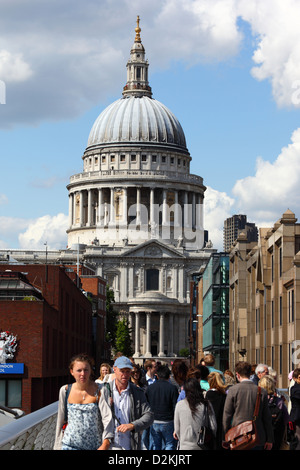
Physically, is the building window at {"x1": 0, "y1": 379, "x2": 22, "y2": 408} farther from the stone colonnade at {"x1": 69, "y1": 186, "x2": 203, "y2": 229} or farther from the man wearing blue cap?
the stone colonnade at {"x1": 69, "y1": 186, "x2": 203, "y2": 229}

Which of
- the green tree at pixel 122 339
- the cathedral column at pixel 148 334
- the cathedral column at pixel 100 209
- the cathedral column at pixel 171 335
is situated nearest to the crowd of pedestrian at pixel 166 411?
the green tree at pixel 122 339

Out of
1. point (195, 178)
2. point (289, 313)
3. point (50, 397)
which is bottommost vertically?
point (50, 397)

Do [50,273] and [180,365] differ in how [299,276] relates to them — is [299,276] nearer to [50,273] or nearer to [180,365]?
[50,273]

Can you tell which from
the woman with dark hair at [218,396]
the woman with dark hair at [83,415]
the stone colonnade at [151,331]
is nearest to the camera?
the woman with dark hair at [83,415]

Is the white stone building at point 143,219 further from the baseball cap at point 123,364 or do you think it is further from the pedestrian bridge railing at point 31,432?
the baseball cap at point 123,364

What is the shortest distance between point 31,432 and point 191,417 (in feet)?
7.58

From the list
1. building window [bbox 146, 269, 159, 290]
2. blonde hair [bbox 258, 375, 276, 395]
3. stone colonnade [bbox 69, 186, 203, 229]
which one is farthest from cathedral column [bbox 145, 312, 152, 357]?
blonde hair [bbox 258, 375, 276, 395]

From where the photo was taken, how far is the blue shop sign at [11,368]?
161 feet

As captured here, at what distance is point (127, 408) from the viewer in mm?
14219

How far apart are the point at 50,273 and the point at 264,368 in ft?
131

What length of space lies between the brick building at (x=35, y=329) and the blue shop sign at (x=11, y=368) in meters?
0.05

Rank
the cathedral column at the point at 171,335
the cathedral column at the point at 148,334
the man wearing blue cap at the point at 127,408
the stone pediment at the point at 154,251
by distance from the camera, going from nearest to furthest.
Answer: the man wearing blue cap at the point at 127,408
the cathedral column at the point at 148,334
the cathedral column at the point at 171,335
the stone pediment at the point at 154,251

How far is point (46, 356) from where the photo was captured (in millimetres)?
51875
